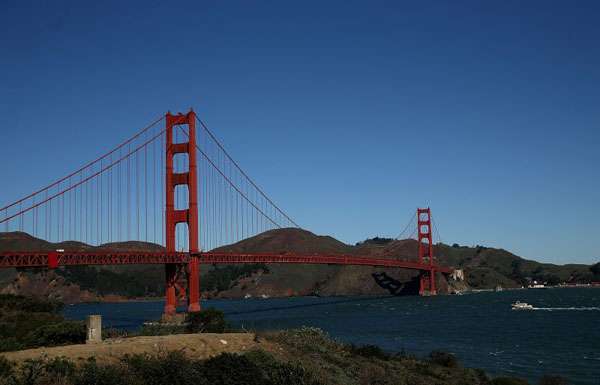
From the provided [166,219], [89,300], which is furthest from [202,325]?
[89,300]

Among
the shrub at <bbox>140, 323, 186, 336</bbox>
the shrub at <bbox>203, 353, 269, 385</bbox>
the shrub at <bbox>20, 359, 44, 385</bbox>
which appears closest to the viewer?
the shrub at <bbox>20, 359, 44, 385</bbox>

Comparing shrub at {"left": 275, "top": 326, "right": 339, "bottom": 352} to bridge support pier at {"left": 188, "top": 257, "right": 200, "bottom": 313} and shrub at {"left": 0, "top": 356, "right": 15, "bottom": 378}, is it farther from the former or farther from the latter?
bridge support pier at {"left": 188, "top": 257, "right": 200, "bottom": 313}

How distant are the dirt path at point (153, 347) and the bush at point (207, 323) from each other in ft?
16.9

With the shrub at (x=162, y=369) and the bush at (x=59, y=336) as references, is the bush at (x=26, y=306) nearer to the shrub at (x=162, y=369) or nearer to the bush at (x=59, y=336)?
the bush at (x=59, y=336)

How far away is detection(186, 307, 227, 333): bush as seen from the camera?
32844 millimetres

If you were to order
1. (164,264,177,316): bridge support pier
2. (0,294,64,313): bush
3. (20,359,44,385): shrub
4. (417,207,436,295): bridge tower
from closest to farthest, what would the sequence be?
(20,359,44,385): shrub
(0,294,64,313): bush
(164,264,177,316): bridge support pier
(417,207,436,295): bridge tower

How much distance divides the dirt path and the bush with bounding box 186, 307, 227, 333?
5.15 m

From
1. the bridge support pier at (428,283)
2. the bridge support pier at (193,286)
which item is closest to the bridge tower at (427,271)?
the bridge support pier at (428,283)

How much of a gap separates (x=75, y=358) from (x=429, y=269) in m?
138

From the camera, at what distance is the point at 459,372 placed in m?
34.8

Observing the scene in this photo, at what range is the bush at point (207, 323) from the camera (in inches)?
1293

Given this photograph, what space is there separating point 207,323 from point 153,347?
37.3 ft

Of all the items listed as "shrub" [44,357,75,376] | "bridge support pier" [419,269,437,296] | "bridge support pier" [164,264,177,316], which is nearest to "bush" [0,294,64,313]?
"bridge support pier" [164,264,177,316]

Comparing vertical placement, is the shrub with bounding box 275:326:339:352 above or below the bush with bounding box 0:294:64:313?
below
